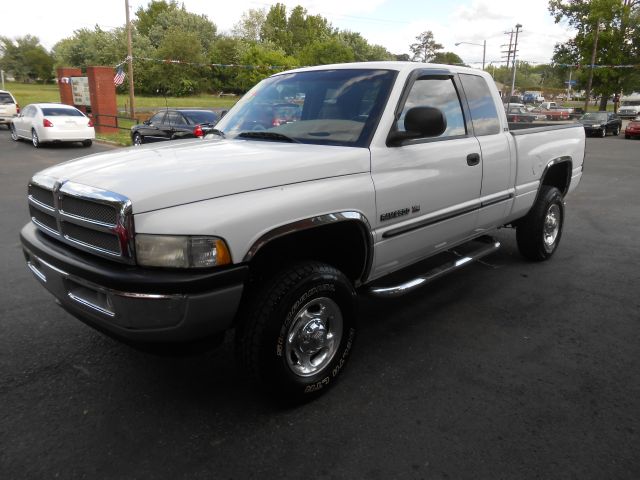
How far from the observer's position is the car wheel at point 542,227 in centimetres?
512

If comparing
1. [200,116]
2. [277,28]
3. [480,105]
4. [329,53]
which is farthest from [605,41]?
[277,28]

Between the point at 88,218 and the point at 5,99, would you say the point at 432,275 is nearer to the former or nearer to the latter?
the point at 88,218

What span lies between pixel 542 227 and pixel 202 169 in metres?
3.95

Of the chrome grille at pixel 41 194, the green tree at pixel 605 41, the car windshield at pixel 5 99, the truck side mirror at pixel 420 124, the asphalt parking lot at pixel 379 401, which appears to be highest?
the green tree at pixel 605 41

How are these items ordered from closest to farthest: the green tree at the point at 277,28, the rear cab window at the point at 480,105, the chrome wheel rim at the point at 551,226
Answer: the rear cab window at the point at 480,105, the chrome wheel rim at the point at 551,226, the green tree at the point at 277,28

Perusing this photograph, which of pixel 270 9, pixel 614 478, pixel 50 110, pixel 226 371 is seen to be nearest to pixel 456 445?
pixel 614 478

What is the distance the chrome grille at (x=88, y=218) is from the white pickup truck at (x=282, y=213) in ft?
0.03

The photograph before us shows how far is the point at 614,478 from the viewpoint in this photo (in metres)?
2.32

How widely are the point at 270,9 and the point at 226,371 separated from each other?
104955 millimetres

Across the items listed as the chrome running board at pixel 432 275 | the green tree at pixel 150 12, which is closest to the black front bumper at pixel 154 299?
the chrome running board at pixel 432 275

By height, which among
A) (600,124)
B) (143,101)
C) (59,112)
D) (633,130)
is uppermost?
(143,101)

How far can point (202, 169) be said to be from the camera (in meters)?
2.54

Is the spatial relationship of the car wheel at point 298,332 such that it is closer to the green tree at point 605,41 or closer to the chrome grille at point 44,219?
the chrome grille at point 44,219

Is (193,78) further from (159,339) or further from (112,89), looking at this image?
(159,339)
